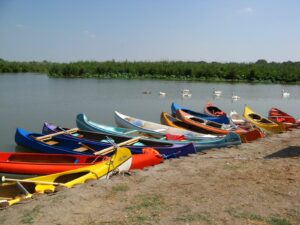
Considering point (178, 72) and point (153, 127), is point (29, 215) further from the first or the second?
point (178, 72)

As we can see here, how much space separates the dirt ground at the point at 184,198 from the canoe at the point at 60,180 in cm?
46

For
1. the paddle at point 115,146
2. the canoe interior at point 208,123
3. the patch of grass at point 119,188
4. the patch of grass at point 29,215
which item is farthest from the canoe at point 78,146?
the canoe interior at point 208,123

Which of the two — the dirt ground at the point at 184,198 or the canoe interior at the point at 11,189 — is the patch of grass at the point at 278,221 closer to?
the dirt ground at the point at 184,198

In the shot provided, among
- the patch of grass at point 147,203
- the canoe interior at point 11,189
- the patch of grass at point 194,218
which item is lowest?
the canoe interior at point 11,189

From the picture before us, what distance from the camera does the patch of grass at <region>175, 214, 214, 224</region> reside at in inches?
187

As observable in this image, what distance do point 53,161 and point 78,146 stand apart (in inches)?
63.0

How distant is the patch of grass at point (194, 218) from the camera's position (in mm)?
4758

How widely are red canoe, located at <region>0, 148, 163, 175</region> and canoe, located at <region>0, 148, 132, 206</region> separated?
Result: 0.41 meters

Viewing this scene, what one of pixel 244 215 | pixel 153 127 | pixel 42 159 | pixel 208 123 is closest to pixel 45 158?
pixel 42 159

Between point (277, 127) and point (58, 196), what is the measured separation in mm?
10001

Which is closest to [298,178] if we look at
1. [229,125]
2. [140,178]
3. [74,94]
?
[140,178]

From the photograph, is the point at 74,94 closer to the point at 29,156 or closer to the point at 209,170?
the point at 29,156

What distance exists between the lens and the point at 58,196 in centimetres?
574

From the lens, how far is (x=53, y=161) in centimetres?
891
